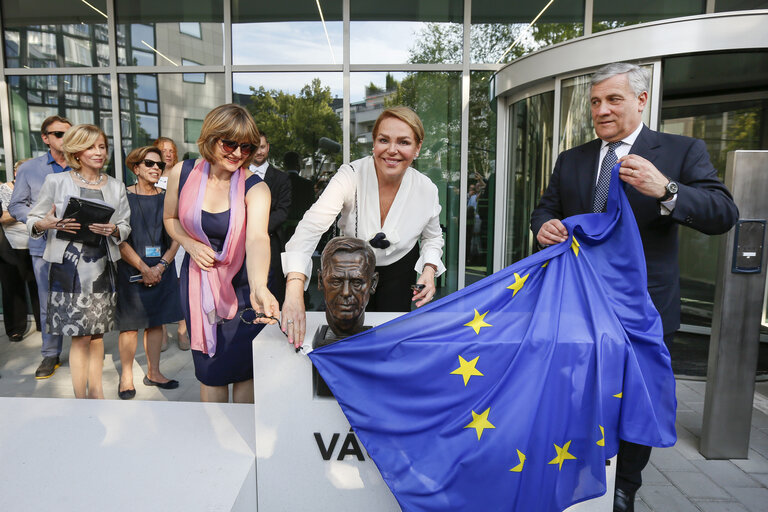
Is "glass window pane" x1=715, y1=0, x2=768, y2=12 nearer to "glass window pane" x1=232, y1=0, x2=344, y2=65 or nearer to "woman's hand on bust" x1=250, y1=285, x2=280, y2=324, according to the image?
"glass window pane" x1=232, y1=0, x2=344, y2=65

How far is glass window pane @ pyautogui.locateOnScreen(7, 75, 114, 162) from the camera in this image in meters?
6.58

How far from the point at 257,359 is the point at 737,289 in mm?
3138

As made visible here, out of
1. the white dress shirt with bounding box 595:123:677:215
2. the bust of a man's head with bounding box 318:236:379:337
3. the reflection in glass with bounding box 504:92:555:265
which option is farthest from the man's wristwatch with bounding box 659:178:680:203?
the reflection in glass with bounding box 504:92:555:265

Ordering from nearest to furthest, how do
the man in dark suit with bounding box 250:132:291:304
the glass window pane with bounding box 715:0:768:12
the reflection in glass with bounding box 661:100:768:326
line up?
1. the man in dark suit with bounding box 250:132:291:304
2. the glass window pane with bounding box 715:0:768:12
3. the reflection in glass with bounding box 661:100:768:326

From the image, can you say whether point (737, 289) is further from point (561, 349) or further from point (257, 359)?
point (257, 359)

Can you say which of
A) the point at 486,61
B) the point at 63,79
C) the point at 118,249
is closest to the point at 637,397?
the point at 118,249

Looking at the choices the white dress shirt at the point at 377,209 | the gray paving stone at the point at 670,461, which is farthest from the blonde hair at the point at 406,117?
the gray paving stone at the point at 670,461

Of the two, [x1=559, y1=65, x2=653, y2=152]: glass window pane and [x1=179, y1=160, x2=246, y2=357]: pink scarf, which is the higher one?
[x1=559, y1=65, x2=653, y2=152]: glass window pane

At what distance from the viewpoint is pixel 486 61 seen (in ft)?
20.3

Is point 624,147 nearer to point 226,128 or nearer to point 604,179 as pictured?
point 604,179

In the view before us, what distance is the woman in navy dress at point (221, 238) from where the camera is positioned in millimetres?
2438

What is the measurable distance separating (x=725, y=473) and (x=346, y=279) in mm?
2890

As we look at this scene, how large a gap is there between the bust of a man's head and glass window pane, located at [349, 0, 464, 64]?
192 inches

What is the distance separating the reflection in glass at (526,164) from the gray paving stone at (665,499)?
287cm
